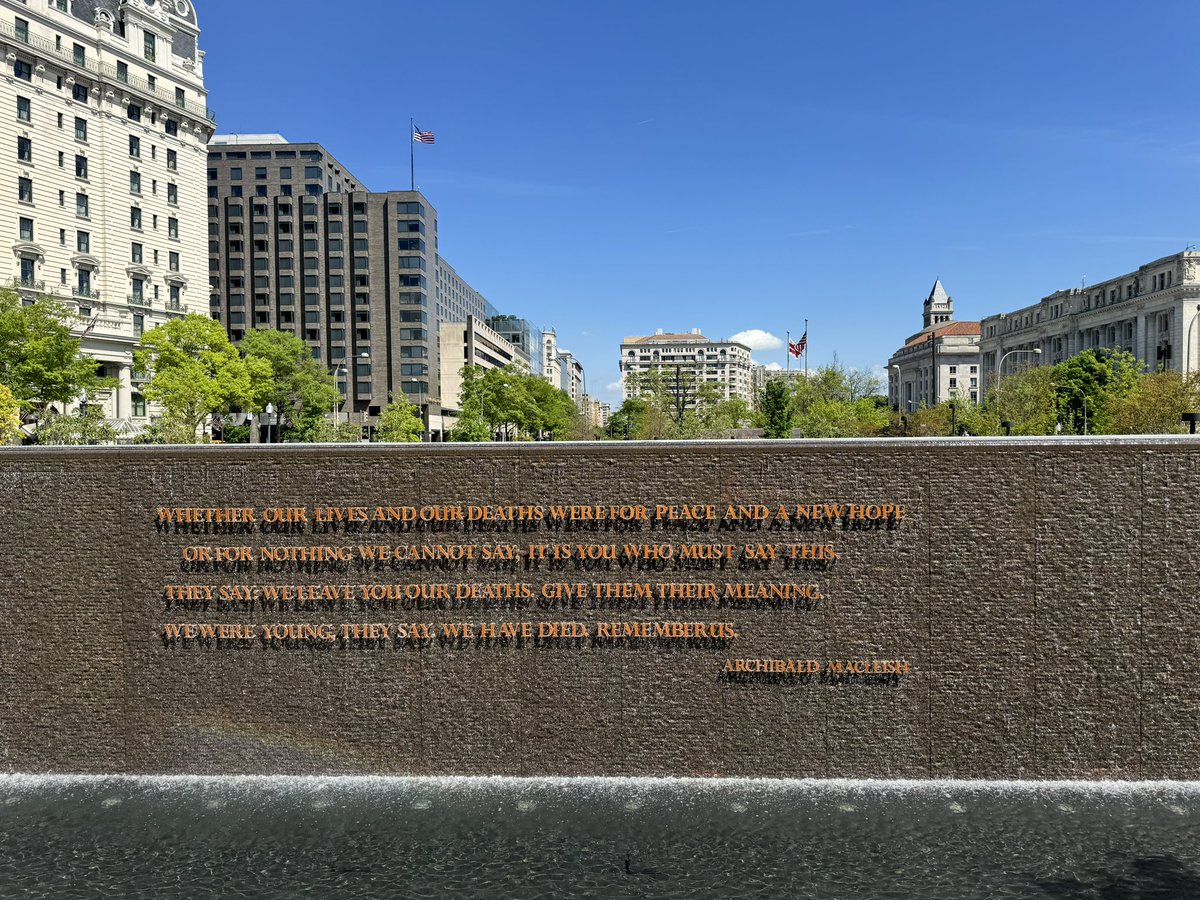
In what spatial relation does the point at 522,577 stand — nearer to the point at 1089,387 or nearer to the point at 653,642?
the point at 653,642

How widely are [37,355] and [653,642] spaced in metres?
39.6

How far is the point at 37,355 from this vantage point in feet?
130

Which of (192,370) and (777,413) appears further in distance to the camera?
(777,413)

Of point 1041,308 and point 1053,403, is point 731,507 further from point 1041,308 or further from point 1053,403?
point 1041,308

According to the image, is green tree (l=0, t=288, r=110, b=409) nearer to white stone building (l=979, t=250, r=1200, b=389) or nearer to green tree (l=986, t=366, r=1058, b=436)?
green tree (l=986, t=366, r=1058, b=436)

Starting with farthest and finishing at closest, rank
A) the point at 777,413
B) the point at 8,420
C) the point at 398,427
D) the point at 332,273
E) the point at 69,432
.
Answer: the point at 332,273 < the point at 398,427 < the point at 777,413 < the point at 69,432 < the point at 8,420

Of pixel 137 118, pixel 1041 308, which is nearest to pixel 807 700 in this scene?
pixel 137 118

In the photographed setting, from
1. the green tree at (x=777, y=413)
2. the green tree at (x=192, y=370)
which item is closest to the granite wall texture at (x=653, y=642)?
the green tree at (x=192, y=370)

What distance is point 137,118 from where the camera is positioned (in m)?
64.2

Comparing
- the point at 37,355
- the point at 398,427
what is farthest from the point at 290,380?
the point at 37,355

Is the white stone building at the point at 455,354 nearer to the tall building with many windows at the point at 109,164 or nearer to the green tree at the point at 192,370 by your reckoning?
the tall building with many windows at the point at 109,164

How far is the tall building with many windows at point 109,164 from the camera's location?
2189 inches

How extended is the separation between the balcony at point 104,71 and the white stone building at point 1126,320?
78.8m

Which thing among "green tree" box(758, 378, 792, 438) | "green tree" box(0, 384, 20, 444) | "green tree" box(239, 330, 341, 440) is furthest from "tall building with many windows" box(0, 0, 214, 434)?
"green tree" box(758, 378, 792, 438)
